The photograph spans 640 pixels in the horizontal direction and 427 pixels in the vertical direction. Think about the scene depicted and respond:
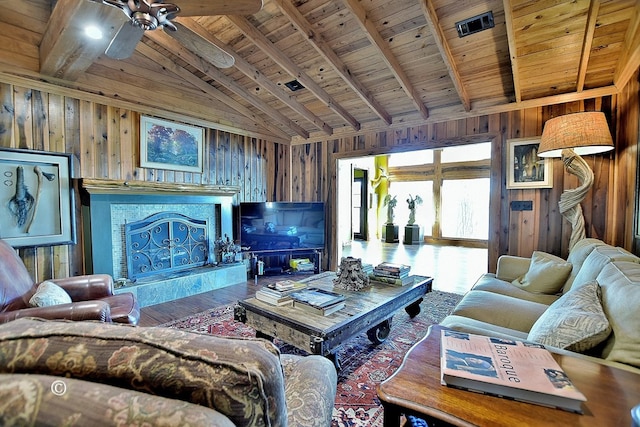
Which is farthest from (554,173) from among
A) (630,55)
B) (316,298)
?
(316,298)

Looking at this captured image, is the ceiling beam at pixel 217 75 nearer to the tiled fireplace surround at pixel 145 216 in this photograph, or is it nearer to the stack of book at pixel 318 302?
the tiled fireplace surround at pixel 145 216

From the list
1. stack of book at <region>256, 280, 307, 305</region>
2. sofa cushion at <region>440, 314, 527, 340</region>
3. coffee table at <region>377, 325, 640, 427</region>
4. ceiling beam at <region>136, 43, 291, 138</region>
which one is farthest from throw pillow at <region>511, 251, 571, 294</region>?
ceiling beam at <region>136, 43, 291, 138</region>

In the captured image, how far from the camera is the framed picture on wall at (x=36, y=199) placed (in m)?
2.70

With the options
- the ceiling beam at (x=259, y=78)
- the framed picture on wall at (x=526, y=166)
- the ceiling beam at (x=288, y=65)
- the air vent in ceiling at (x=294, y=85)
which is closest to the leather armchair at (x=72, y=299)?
the ceiling beam at (x=259, y=78)

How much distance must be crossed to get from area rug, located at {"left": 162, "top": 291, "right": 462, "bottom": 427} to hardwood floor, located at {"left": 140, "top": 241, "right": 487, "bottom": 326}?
0.30 meters

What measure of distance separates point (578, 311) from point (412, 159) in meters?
8.76

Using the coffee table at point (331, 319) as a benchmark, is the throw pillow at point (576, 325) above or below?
above

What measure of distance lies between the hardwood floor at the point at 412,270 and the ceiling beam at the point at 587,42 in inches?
106

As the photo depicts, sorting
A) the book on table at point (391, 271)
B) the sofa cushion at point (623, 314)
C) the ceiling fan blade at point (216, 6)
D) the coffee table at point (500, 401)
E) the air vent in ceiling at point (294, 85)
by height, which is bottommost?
the book on table at point (391, 271)

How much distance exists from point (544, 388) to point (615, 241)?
3.05m

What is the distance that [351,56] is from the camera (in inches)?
131

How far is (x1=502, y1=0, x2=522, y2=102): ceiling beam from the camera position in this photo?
2.31 m

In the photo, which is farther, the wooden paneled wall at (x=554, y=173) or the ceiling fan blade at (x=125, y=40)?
the wooden paneled wall at (x=554, y=173)

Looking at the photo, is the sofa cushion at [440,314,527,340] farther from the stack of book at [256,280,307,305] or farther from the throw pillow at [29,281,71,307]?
the throw pillow at [29,281,71,307]
